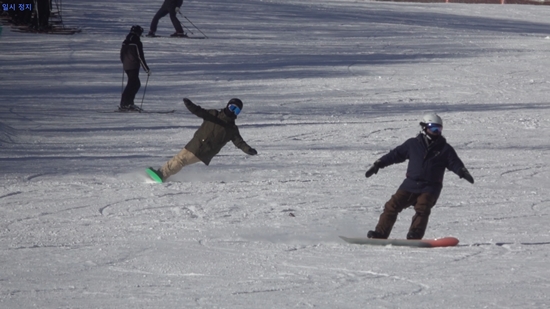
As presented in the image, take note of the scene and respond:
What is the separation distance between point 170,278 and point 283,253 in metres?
1.18

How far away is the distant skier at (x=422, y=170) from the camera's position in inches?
306

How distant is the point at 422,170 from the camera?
308 inches

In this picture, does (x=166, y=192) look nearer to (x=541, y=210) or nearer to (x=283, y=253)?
(x=283, y=253)

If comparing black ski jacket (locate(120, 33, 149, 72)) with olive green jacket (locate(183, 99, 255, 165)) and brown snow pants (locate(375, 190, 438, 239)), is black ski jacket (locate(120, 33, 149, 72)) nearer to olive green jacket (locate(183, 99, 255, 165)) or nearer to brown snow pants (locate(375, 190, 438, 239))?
olive green jacket (locate(183, 99, 255, 165))

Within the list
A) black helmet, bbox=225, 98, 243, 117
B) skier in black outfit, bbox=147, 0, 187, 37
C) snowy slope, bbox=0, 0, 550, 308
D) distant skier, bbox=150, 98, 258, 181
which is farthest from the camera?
skier in black outfit, bbox=147, 0, 187, 37

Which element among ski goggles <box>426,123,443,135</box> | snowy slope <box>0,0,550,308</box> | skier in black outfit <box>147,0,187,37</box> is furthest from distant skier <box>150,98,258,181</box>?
skier in black outfit <box>147,0,187,37</box>

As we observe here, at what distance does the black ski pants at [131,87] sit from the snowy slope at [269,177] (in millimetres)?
331

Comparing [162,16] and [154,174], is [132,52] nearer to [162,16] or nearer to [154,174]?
[154,174]

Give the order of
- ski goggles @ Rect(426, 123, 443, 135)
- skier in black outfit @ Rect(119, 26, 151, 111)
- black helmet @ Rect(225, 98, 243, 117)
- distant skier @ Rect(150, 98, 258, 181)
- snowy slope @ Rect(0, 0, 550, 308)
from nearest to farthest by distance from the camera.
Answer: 1. snowy slope @ Rect(0, 0, 550, 308)
2. ski goggles @ Rect(426, 123, 443, 135)
3. black helmet @ Rect(225, 98, 243, 117)
4. distant skier @ Rect(150, 98, 258, 181)
5. skier in black outfit @ Rect(119, 26, 151, 111)

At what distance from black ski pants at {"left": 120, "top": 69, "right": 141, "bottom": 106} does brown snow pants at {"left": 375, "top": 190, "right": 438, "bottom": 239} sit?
879 centimetres

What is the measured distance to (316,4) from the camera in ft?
131

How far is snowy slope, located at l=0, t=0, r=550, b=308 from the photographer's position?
6449mm

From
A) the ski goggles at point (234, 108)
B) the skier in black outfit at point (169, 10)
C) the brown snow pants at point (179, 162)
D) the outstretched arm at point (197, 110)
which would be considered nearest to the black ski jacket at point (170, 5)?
the skier in black outfit at point (169, 10)

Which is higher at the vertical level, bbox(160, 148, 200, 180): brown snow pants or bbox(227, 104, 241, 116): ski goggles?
bbox(227, 104, 241, 116): ski goggles
